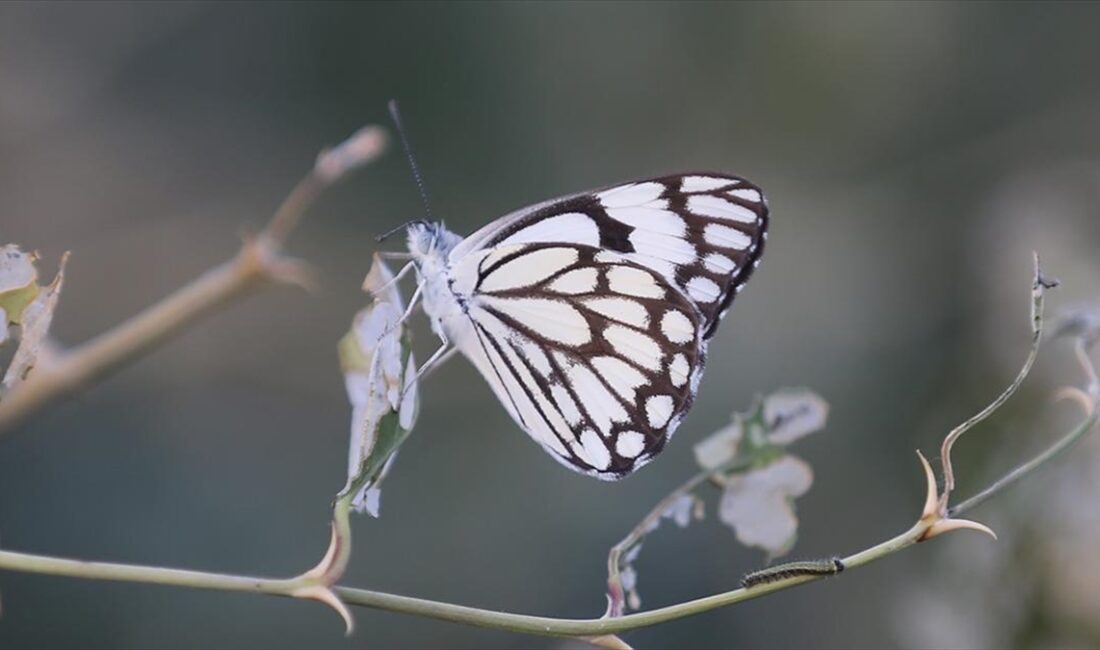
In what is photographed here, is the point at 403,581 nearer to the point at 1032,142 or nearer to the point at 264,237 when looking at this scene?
the point at 264,237

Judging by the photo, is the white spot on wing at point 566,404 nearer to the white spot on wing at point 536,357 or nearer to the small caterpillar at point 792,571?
the white spot on wing at point 536,357

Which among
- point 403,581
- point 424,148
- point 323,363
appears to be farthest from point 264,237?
point 424,148

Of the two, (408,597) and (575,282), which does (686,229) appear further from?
(408,597)

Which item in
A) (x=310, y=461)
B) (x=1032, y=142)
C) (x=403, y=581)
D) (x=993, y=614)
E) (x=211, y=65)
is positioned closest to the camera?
(x=993, y=614)

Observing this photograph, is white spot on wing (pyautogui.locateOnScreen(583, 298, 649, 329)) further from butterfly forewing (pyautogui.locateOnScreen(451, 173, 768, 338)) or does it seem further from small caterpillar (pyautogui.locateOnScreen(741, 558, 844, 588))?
small caterpillar (pyautogui.locateOnScreen(741, 558, 844, 588))

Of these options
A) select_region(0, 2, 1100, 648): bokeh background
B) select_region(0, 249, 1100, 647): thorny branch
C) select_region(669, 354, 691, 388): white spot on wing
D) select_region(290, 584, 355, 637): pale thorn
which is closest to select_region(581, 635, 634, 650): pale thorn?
select_region(0, 249, 1100, 647): thorny branch

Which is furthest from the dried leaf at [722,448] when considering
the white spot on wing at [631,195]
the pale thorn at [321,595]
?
the pale thorn at [321,595]
